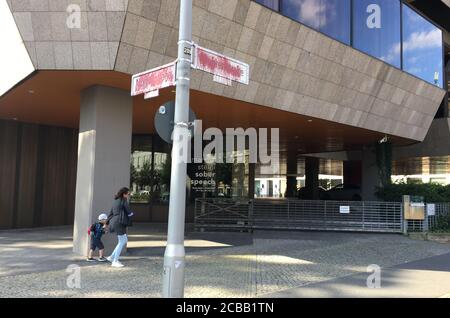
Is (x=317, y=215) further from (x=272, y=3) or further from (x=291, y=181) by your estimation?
(x=291, y=181)

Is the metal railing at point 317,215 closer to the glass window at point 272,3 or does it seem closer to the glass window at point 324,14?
the glass window at point 324,14

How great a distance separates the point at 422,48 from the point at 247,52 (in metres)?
11.9

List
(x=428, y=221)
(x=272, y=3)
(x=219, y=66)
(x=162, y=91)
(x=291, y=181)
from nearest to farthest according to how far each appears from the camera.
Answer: (x=219, y=66)
(x=162, y=91)
(x=272, y=3)
(x=428, y=221)
(x=291, y=181)

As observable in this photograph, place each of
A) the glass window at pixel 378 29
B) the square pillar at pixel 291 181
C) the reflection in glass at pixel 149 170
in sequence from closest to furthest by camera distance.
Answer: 1. the glass window at pixel 378 29
2. the reflection in glass at pixel 149 170
3. the square pillar at pixel 291 181

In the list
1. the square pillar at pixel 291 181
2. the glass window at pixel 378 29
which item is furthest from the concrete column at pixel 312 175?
the glass window at pixel 378 29

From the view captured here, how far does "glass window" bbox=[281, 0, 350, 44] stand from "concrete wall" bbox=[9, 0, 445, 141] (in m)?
0.43

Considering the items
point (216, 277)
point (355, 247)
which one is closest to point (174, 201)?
point (216, 277)

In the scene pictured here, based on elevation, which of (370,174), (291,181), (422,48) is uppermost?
(422,48)

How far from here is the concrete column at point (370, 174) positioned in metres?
22.7

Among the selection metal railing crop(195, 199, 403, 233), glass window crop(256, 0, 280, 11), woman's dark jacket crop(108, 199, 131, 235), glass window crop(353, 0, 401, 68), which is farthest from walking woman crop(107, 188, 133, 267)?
glass window crop(353, 0, 401, 68)

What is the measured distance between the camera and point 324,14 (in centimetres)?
1468

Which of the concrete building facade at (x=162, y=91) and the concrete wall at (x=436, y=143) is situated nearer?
the concrete building facade at (x=162, y=91)

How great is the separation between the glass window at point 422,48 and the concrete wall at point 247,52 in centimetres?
109

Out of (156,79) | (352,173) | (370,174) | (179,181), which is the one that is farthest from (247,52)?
(352,173)
